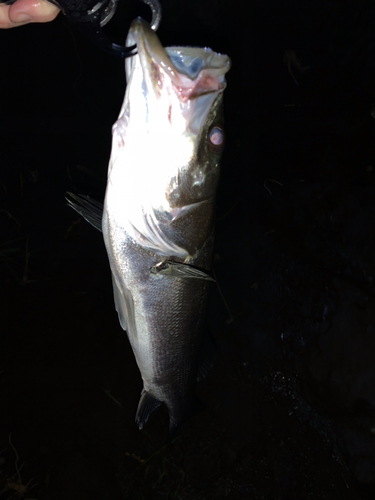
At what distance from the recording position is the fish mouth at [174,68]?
1096 millimetres

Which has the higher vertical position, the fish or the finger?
the finger

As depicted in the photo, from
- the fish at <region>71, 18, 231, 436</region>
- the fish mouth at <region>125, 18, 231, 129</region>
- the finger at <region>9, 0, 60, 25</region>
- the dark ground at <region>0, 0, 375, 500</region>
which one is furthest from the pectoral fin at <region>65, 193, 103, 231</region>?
the dark ground at <region>0, 0, 375, 500</region>

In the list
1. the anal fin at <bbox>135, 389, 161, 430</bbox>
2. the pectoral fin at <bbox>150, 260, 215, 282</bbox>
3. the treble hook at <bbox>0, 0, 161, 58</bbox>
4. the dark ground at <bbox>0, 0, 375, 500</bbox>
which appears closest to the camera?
the treble hook at <bbox>0, 0, 161, 58</bbox>

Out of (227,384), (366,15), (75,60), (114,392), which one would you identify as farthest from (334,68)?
(114,392)

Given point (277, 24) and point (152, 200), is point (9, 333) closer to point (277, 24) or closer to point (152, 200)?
point (152, 200)

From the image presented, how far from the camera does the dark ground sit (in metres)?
2.50

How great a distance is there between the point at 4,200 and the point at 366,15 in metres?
3.26

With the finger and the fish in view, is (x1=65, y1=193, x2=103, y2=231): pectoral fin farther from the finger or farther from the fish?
the finger

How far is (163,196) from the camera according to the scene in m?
1.30

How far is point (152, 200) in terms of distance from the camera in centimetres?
130

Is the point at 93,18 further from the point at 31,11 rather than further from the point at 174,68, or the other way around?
the point at 31,11

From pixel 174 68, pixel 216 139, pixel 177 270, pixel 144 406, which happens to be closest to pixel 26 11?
pixel 174 68

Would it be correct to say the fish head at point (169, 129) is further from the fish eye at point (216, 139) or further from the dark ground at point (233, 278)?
the dark ground at point (233, 278)

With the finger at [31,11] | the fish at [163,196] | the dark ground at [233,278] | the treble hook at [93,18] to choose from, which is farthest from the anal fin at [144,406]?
the finger at [31,11]
